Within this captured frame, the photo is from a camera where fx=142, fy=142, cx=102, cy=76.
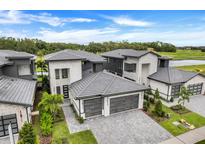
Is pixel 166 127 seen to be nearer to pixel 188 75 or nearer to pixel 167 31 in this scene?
pixel 167 31

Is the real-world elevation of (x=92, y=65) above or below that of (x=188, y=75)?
above

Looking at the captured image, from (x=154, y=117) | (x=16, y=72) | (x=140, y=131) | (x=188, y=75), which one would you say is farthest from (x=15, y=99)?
(x=188, y=75)

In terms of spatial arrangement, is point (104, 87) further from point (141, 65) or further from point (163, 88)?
point (163, 88)

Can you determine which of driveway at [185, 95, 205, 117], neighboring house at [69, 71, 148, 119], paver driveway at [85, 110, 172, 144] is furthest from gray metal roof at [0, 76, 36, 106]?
driveway at [185, 95, 205, 117]

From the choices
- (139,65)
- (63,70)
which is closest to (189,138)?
(139,65)

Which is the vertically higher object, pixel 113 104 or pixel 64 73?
pixel 64 73

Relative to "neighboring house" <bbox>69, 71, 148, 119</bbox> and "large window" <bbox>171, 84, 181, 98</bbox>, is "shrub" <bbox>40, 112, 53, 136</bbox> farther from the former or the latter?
"large window" <bbox>171, 84, 181, 98</bbox>

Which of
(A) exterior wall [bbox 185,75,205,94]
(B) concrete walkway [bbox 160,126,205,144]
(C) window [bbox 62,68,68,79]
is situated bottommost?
(B) concrete walkway [bbox 160,126,205,144]

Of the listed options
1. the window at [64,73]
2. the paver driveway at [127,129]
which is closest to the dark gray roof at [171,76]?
the paver driveway at [127,129]
